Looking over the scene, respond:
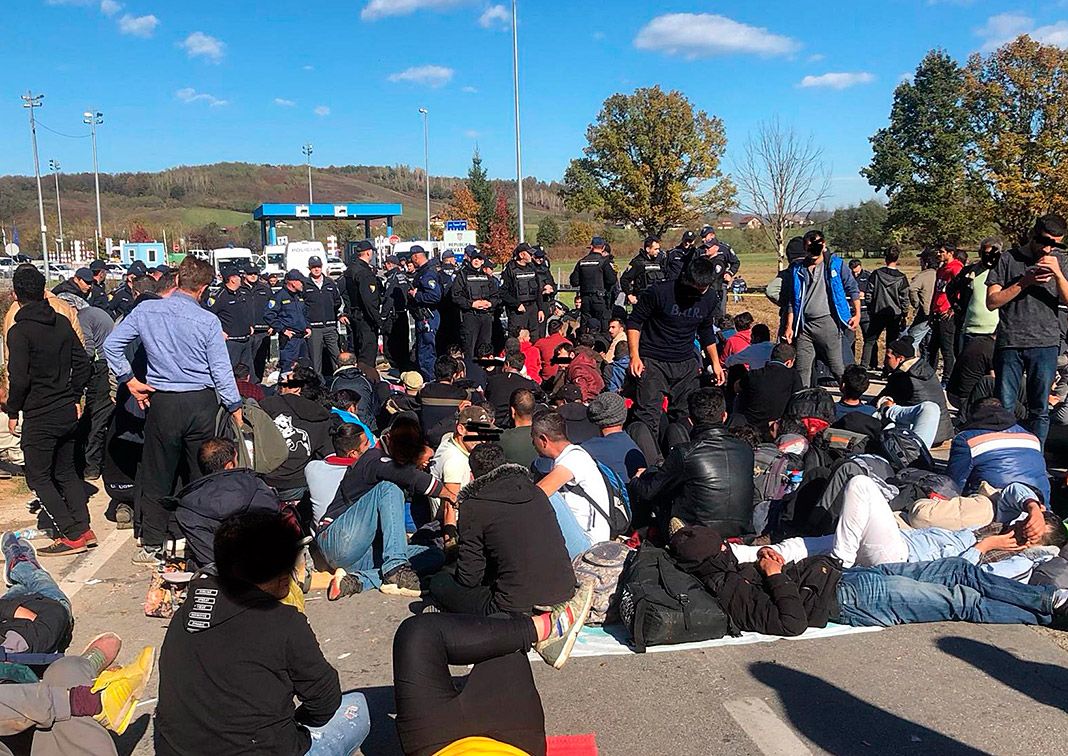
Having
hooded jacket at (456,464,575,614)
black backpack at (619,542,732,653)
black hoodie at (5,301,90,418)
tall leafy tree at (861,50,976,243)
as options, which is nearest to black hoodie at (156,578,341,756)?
hooded jacket at (456,464,575,614)

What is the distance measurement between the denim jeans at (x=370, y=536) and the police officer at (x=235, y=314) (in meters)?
7.46

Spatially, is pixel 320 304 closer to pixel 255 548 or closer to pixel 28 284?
pixel 28 284

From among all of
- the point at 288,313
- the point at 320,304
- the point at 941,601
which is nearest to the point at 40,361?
the point at 941,601

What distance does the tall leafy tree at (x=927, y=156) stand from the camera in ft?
141

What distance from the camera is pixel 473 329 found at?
495 inches

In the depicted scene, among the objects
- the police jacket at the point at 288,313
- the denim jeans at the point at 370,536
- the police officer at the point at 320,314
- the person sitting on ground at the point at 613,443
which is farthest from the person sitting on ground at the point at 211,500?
the police officer at the point at 320,314

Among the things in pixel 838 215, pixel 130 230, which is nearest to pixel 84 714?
pixel 838 215

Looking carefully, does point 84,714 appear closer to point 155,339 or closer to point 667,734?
point 667,734

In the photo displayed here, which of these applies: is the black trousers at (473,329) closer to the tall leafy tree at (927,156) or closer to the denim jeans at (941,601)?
the denim jeans at (941,601)

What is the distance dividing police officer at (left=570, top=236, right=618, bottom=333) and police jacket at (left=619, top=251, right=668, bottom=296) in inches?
14.7

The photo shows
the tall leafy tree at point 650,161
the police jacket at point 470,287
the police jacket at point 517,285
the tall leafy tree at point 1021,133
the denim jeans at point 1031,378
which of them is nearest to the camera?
the denim jeans at point 1031,378

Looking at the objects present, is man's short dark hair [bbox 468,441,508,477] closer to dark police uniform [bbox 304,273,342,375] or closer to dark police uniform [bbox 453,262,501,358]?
dark police uniform [bbox 453,262,501,358]

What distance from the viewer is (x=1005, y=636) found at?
4.66m

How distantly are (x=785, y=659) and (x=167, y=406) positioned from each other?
→ 426 centimetres
